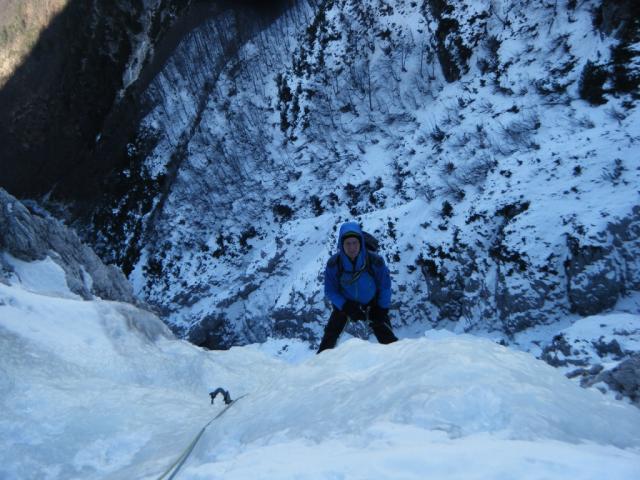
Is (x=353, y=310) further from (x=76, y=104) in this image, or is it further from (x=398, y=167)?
(x=76, y=104)

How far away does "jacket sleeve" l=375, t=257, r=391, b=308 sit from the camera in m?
4.96

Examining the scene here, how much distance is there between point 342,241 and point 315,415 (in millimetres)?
2384

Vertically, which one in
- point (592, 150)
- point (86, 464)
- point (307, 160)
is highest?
point (307, 160)

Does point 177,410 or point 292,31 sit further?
point 292,31

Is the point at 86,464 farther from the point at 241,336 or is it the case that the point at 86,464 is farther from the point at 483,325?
the point at 241,336

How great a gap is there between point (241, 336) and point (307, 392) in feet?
36.1

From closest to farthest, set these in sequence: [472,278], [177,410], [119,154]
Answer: [177,410] → [472,278] → [119,154]

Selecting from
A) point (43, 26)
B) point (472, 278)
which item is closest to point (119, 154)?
point (43, 26)

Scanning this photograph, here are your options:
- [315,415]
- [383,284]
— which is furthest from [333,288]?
[315,415]

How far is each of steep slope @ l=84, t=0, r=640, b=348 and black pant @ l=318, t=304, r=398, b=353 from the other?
15.0 feet

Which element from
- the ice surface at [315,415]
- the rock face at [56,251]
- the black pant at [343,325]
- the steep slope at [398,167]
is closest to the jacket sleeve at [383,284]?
the black pant at [343,325]

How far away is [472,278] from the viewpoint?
959 centimetres

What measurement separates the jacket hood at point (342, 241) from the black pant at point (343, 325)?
0.55 metres

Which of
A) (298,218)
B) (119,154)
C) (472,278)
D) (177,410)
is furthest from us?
(119,154)
